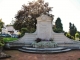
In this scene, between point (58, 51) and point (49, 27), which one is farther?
point (49, 27)

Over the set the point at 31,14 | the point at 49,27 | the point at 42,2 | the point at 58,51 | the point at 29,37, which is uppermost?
the point at 42,2

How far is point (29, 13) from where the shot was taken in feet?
99.2

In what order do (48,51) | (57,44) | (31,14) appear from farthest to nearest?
(31,14), (57,44), (48,51)

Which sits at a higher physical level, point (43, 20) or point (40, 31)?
point (43, 20)

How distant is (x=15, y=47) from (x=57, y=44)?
4563 mm

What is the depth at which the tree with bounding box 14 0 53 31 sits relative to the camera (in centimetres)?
3018

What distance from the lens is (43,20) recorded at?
16.2m

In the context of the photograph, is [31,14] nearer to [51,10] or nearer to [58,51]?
[51,10]

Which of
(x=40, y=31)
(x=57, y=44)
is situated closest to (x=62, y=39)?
(x=57, y=44)

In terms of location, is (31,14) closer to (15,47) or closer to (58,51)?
(15,47)

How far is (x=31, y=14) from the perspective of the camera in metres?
30.0

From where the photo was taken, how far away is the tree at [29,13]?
30.2 metres

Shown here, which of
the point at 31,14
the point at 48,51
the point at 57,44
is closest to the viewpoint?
the point at 48,51

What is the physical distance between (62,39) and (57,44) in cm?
108
